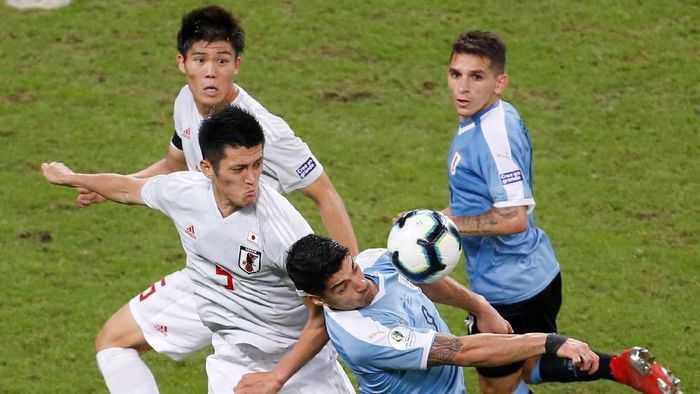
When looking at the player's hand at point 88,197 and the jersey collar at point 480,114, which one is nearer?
the jersey collar at point 480,114

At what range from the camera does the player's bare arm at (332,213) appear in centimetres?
782

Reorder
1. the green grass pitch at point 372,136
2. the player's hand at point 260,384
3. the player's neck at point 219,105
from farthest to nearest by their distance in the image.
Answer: the green grass pitch at point 372,136, the player's neck at point 219,105, the player's hand at point 260,384

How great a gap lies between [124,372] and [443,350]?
2.27 metres

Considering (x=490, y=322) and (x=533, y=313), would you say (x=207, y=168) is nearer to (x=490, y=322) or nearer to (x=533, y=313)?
(x=490, y=322)

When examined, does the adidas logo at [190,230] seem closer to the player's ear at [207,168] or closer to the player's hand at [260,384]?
the player's ear at [207,168]

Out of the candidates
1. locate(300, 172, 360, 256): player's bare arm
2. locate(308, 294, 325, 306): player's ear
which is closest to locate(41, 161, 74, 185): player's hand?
locate(300, 172, 360, 256): player's bare arm

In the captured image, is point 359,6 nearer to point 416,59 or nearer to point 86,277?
point 416,59

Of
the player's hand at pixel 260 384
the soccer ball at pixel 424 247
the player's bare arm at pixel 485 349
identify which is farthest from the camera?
the player's hand at pixel 260 384

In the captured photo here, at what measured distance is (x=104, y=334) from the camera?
8.15 metres

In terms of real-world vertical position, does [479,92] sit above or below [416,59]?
above

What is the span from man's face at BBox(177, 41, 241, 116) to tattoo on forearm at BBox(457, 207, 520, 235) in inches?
60.1

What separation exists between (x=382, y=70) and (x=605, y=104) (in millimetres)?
2168

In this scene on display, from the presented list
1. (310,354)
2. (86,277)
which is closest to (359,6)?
(86,277)

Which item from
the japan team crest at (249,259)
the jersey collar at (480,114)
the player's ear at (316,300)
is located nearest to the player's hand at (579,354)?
the player's ear at (316,300)
